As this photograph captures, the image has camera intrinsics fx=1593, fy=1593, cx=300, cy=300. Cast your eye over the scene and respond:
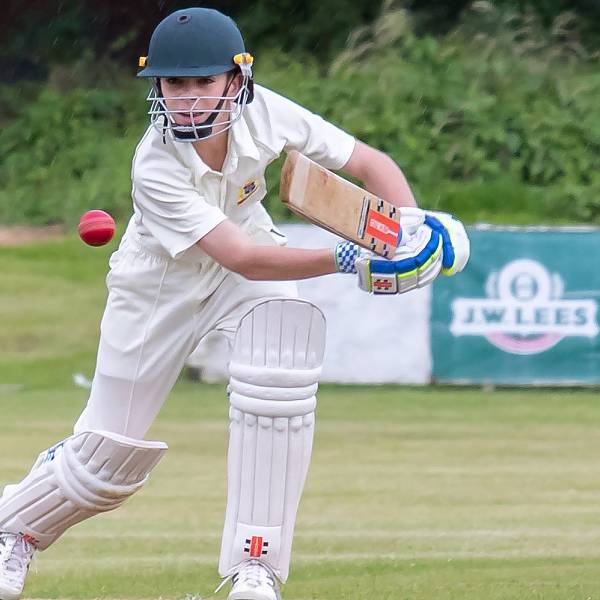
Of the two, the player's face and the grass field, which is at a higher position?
the player's face

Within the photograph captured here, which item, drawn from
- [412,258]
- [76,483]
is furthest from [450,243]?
[76,483]

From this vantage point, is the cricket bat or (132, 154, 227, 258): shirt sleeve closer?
the cricket bat

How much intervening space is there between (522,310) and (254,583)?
583 centimetres

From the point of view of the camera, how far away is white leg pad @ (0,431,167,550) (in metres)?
3.63

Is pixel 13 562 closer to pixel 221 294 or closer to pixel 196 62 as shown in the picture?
pixel 221 294

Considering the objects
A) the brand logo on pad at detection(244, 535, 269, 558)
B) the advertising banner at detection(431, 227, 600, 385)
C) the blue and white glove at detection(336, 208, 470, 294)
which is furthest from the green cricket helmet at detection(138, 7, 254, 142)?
the advertising banner at detection(431, 227, 600, 385)

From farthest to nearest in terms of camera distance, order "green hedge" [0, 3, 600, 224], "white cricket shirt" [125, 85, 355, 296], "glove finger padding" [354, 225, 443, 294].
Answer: "green hedge" [0, 3, 600, 224] → "white cricket shirt" [125, 85, 355, 296] → "glove finger padding" [354, 225, 443, 294]

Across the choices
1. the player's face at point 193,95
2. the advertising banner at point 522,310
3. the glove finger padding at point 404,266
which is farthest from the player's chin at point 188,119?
the advertising banner at point 522,310

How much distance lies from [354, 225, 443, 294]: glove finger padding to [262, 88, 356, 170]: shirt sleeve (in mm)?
471

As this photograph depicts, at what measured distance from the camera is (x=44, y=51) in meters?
17.0

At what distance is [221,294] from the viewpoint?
364 cm

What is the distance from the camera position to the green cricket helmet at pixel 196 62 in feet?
11.2

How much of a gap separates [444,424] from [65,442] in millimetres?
4656

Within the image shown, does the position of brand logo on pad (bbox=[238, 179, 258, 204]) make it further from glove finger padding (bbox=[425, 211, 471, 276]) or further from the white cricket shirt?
glove finger padding (bbox=[425, 211, 471, 276])
